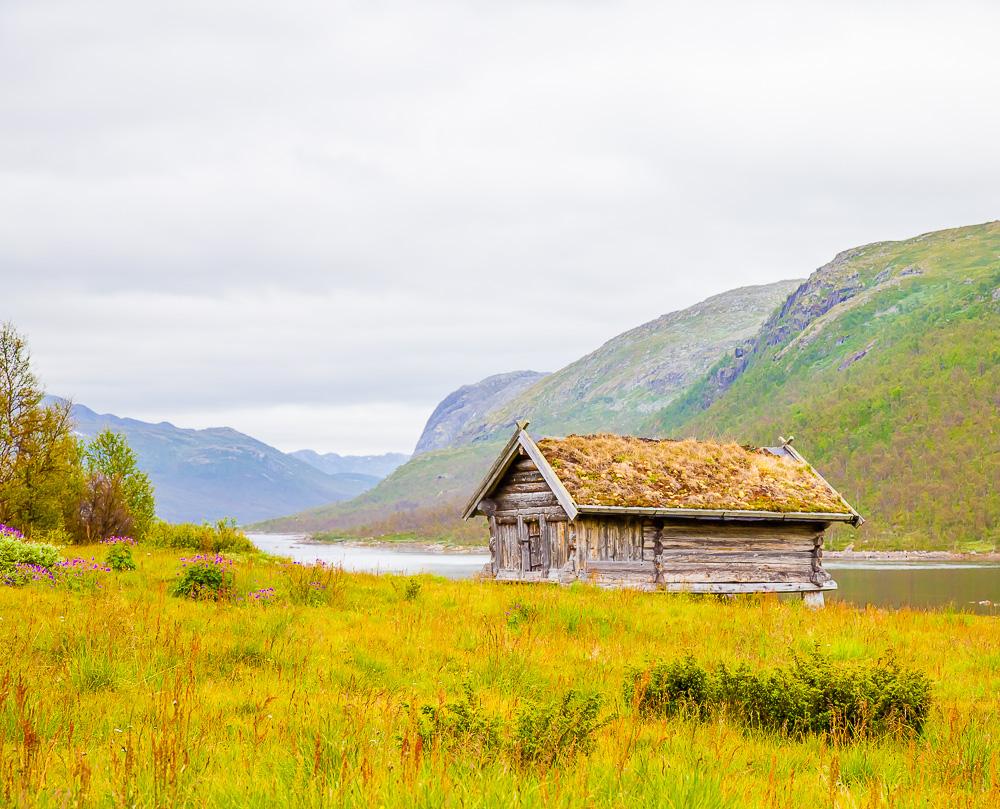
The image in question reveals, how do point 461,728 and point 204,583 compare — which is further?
point 204,583

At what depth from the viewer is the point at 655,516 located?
2312 cm

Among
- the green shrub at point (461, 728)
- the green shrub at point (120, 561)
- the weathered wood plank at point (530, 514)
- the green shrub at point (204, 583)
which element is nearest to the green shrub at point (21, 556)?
the green shrub at point (120, 561)

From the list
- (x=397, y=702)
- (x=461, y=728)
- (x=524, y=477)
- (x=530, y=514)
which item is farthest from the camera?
(x=524, y=477)

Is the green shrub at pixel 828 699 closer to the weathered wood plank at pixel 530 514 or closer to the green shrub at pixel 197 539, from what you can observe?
the weathered wood plank at pixel 530 514

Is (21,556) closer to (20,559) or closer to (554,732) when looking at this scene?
(20,559)

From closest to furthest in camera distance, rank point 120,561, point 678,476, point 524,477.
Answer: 1. point 120,561
2. point 678,476
3. point 524,477

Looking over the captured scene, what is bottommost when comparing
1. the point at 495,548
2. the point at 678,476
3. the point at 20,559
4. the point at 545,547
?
the point at 495,548

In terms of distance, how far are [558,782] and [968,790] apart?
3.07m

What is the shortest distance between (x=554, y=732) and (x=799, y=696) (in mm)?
3025

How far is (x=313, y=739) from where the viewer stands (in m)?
5.64

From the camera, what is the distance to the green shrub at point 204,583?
1315 cm

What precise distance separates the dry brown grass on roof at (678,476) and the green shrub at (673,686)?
14.0 metres

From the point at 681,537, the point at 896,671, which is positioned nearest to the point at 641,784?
the point at 896,671

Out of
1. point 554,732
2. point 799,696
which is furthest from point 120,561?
point 799,696
